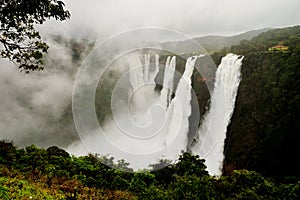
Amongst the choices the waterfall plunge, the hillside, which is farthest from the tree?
the hillside

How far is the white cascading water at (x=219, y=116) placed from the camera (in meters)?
26.8

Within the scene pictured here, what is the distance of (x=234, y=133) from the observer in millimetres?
26156

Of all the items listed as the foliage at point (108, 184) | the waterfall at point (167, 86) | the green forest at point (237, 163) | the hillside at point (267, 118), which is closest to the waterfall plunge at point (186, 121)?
the green forest at point (237, 163)

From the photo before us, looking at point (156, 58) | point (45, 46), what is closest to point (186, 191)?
point (45, 46)

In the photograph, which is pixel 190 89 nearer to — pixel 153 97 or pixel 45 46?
pixel 153 97

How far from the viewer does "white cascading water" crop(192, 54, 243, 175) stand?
88.1 feet

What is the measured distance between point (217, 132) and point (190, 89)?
305 inches

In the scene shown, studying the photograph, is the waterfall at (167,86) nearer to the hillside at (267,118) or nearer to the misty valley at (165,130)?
the misty valley at (165,130)

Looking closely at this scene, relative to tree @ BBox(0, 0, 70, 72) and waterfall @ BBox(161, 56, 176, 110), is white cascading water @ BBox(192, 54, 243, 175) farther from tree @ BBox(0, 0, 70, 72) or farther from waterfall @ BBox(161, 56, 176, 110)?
tree @ BBox(0, 0, 70, 72)

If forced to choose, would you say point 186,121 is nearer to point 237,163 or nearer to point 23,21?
point 237,163

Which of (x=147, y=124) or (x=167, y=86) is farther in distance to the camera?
(x=167, y=86)

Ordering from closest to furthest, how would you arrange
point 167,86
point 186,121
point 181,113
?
point 186,121, point 181,113, point 167,86

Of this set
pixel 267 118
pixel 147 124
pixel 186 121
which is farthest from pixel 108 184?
pixel 186 121

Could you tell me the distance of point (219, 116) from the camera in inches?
1139
